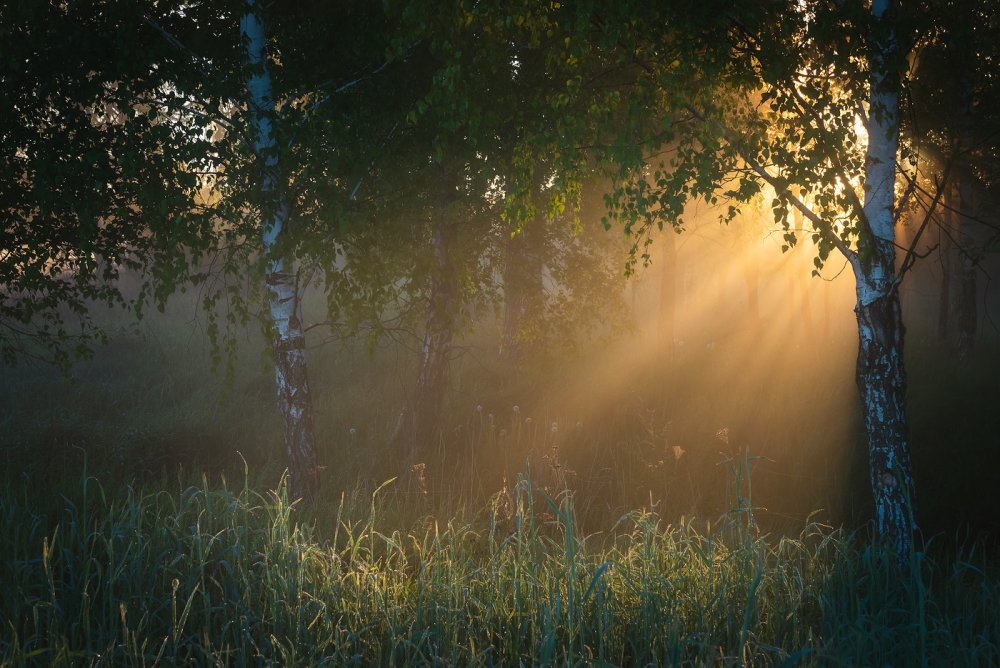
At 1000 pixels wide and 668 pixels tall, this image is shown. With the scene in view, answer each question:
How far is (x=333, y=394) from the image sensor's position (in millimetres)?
16016

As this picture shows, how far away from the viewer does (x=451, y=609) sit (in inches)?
153

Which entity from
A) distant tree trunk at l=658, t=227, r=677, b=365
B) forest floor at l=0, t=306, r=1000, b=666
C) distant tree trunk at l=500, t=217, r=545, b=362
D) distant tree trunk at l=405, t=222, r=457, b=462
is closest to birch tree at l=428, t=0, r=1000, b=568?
forest floor at l=0, t=306, r=1000, b=666

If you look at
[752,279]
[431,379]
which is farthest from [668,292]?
[431,379]

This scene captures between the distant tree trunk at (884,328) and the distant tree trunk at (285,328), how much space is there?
19.9 feet

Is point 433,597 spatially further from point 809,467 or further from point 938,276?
point 938,276

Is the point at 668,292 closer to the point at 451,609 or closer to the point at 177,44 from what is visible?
the point at 177,44

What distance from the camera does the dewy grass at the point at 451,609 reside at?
3594 mm

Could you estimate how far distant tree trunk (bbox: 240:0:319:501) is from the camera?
330 inches

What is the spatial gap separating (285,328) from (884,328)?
6.50m

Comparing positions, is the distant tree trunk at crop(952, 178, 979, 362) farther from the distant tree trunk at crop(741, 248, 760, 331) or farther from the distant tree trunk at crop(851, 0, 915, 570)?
the distant tree trunk at crop(851, 0, 915, 570)

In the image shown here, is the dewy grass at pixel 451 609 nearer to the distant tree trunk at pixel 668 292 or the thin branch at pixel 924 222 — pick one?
the thin branch at pixel 924 222

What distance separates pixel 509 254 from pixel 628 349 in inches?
259

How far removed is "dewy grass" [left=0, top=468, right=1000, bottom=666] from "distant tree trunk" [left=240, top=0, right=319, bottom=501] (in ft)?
13.1

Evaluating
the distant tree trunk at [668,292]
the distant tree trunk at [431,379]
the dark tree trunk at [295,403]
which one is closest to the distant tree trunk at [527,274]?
the distant tree trunk at [431,379]
